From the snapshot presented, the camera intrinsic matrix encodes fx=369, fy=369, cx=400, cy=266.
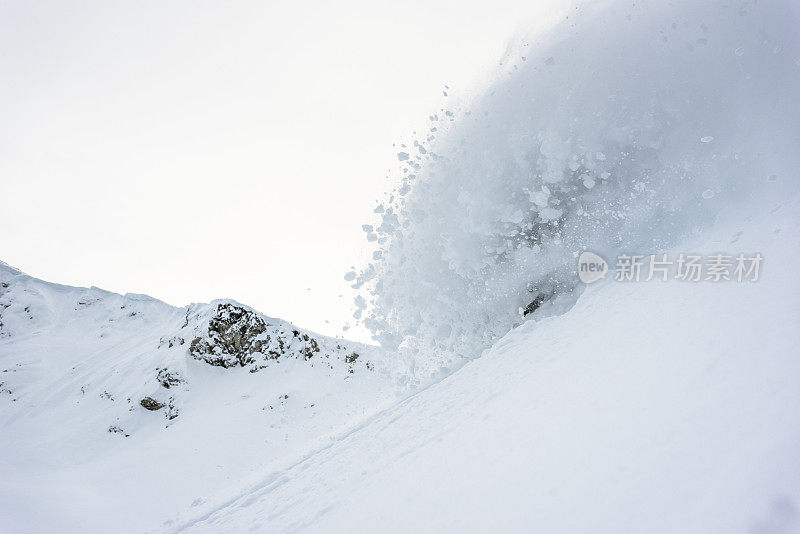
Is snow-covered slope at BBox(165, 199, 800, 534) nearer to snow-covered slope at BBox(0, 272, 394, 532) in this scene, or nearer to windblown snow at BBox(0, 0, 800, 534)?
windblown snow at BBox(0, 0, 800, 534)

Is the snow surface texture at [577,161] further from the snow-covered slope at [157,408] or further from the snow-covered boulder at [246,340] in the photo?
the snow-covered boulder at [246,340]

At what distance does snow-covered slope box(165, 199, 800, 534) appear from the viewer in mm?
1057

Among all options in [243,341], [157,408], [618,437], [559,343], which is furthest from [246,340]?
[618,437]

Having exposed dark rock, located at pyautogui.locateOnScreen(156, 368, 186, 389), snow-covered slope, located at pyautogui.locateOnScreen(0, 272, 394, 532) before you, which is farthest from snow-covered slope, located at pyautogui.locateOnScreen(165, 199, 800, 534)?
exposed dark rock, located at pyautogui.locateOnScreen(156, 368, 186, 389)

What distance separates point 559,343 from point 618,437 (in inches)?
72.4

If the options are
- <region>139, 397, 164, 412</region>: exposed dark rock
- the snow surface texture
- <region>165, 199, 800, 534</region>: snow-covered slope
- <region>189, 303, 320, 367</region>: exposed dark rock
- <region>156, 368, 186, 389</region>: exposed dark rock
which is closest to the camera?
<region>165, 199, 800, 534</region>: snow-covered slope

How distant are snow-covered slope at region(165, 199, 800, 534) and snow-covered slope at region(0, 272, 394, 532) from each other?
2.88m

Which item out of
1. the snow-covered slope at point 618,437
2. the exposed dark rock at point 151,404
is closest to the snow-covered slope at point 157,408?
the exposed dark rock at point 151,404

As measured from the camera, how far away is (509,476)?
1.56m

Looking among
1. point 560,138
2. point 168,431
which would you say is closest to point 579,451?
point 560,138

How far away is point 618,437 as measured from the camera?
1441 millimetres

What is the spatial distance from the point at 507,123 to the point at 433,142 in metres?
1.19

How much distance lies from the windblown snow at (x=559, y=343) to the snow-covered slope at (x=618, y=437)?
0.04 feet

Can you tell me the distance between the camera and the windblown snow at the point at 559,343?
1285 mm
